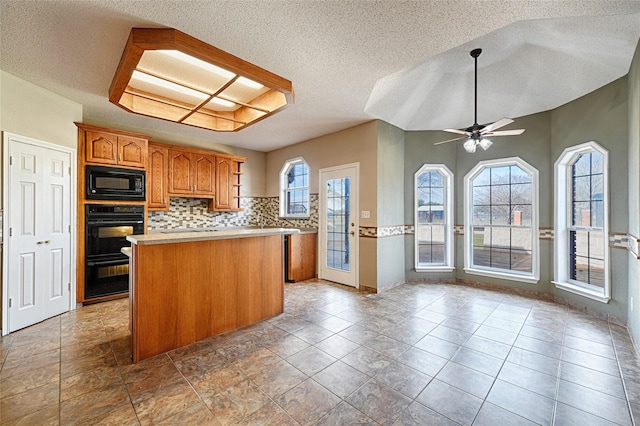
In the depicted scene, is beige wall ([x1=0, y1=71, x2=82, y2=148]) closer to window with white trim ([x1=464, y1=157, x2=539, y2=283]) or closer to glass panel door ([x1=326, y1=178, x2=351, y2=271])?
glass panel door ([x1=326, y1=178, x2=351, y2=271])

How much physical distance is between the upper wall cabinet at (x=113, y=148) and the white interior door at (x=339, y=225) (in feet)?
9.64

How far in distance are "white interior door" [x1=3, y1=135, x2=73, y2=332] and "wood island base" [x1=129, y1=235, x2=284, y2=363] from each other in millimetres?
1634

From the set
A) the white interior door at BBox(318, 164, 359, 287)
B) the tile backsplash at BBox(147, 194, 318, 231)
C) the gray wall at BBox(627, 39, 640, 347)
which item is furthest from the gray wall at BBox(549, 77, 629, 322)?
the tile backsplash at BBox(147, 194, 318, 231)

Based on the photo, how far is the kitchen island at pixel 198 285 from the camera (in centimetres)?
233

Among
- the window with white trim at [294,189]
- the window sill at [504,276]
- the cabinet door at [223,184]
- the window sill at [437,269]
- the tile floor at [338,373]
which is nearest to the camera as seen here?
the tile floor at [338,373]

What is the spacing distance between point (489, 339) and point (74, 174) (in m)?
5.16

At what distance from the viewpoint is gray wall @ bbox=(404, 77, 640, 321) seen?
10.0 ft

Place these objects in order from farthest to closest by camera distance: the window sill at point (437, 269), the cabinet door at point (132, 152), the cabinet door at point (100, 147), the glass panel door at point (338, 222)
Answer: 1. the window sill at point (437, 269)
2. the glass panel door at point (338, 222)
3. the cabinet door at point (132, 152)
4. the cabinet door at point (100, 147)

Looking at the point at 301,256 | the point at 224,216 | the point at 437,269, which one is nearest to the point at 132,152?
the point at 224,216

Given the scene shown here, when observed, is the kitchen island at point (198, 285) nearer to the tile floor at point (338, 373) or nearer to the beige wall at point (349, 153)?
the tile floor at point (338, 373)

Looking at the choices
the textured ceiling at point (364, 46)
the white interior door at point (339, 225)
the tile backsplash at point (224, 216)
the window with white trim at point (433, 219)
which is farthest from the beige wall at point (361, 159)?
the window with white trim at point (433, 219)

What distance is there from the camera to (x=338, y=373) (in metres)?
2.13

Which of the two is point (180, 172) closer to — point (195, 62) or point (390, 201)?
point (195, 62)

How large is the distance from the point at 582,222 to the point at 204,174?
597cm
